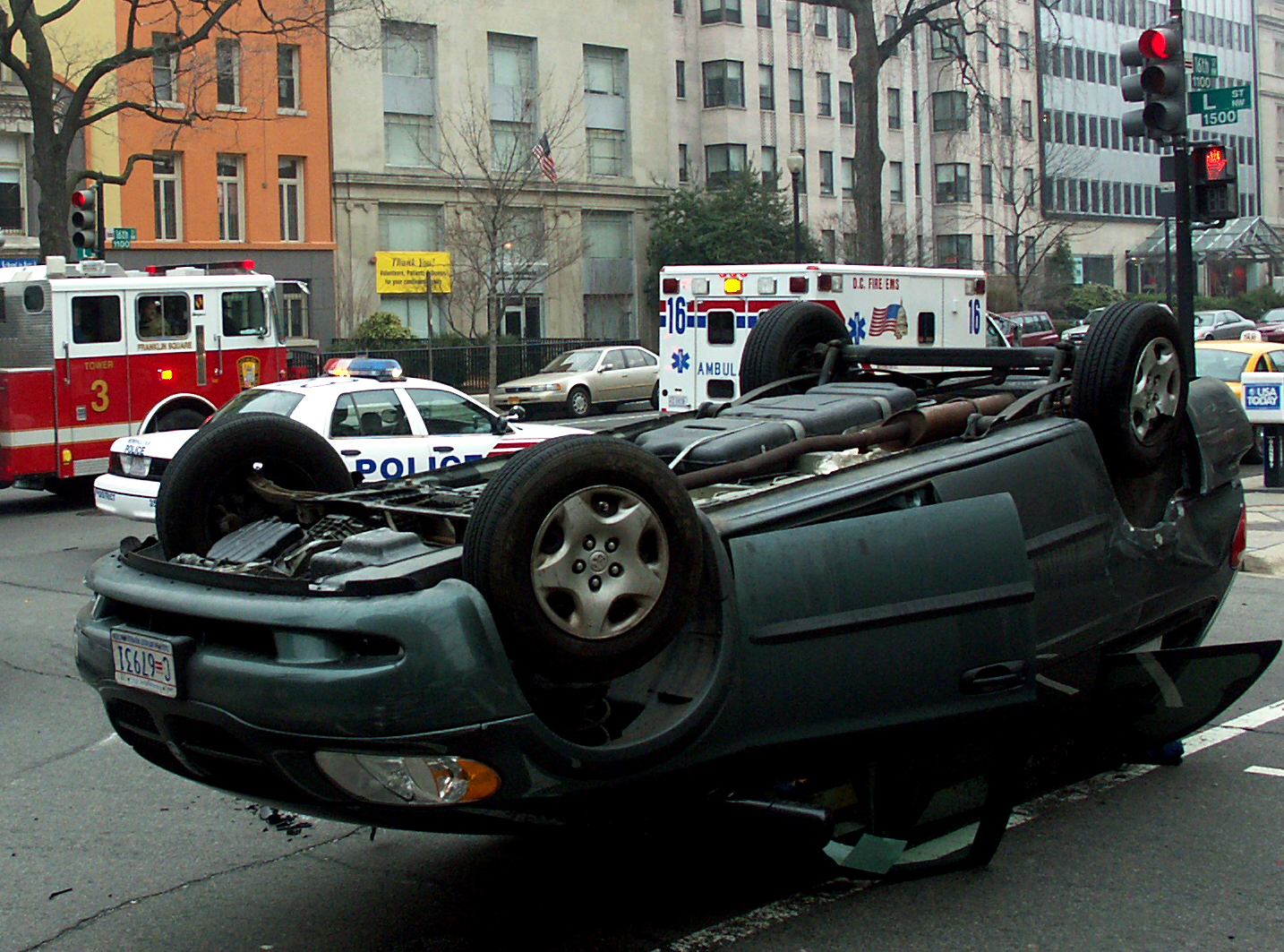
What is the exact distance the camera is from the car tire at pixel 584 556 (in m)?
3.70

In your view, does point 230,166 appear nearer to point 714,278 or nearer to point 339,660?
point 714,278

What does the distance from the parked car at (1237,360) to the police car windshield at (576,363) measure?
15418 millimetres

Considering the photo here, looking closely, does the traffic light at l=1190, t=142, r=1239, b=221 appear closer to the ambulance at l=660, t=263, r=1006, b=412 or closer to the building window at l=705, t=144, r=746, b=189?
the ambulance at l=660, t=263, r=1006, b=412

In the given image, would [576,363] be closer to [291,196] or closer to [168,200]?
[291,196]

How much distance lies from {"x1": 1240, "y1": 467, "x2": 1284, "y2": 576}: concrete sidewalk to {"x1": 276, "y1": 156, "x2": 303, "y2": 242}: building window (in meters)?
30.6

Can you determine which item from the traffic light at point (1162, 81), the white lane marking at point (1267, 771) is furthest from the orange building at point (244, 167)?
the white lane marking at point (1267, 771)

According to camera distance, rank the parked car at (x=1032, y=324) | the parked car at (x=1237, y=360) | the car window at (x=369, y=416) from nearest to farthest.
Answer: the car window at (x=369, y=416), the parked car at (x=1237, y=360), the parked car at (x=1032, y=324)

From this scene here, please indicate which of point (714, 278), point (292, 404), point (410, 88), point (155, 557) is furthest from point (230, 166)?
point (155, 557)

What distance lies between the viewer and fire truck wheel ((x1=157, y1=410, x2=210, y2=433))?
1783 cm

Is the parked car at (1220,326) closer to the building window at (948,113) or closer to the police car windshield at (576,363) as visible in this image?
the building window at (948,113)

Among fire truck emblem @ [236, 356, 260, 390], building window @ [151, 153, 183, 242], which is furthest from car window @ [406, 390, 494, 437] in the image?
building window @ [151, 153, 183, 242]

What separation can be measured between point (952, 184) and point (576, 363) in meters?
36.0

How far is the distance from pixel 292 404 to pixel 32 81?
16.0 m

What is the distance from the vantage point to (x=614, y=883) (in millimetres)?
4883
